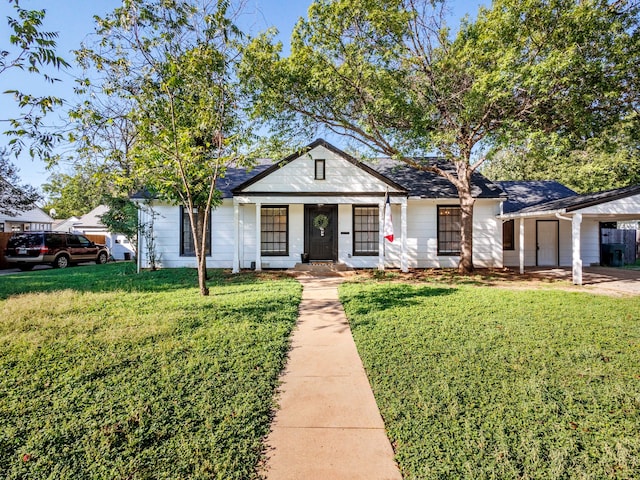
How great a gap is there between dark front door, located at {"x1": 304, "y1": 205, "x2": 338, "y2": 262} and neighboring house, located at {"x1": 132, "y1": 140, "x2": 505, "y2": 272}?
0.12 feet

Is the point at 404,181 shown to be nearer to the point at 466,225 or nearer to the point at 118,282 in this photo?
the point at 466,225

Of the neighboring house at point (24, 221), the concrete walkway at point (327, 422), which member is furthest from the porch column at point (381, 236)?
the neighboring house at point (24, 221)

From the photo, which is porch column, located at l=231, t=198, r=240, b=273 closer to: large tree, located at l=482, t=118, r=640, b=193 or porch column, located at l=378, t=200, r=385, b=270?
porch column, located at l=378, t=200, r=385, b=270

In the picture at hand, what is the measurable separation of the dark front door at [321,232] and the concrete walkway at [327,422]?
774cm

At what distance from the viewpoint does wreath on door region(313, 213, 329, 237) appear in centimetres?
1249

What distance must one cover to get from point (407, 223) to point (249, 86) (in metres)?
7.36

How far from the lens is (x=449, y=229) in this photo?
12.9 metres

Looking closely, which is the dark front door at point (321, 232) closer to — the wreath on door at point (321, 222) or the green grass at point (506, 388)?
the wreath on door at point (321, 222)

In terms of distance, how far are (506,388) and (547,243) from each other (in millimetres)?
13064

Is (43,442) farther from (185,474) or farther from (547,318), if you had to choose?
(547,318)

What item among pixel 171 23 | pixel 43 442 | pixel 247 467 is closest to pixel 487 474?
pixel 247 467

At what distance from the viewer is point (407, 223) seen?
42.0ft

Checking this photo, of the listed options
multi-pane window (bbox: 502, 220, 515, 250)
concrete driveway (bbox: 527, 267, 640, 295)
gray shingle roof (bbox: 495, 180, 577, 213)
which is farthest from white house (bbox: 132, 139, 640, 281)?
concrete driveway (bbox: 527, 267, 640, 295)

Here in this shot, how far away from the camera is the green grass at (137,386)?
2324 mm
